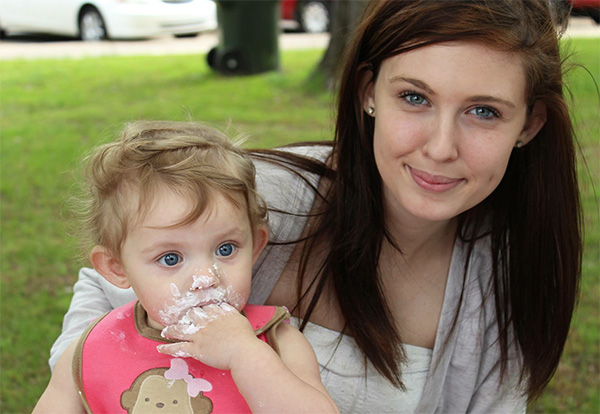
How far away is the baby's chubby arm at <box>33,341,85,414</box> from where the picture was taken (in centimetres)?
179

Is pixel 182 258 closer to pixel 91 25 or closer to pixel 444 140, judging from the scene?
pixel 444 140

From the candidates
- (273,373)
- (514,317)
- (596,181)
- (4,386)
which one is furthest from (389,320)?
(596,181)

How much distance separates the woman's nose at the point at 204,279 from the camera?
1.67 metres

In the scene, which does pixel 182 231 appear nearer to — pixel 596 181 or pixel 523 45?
pixel 523 45

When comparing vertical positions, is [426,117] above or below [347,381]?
above

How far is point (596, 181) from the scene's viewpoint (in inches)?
220

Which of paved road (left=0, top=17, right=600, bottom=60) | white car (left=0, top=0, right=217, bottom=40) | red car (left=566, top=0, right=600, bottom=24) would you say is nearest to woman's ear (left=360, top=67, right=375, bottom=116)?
red car (left=566, top=0, right=600, bottom=24)

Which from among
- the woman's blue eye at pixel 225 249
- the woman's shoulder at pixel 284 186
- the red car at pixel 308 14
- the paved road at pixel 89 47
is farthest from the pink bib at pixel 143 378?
the red car at pixel 308 14

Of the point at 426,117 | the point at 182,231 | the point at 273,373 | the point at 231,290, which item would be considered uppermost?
the point at 426,117

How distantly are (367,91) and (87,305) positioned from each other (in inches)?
40.5

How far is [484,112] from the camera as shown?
201 cm

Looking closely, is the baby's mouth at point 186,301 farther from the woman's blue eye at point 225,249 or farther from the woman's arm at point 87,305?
the woman's arm at point 87,305

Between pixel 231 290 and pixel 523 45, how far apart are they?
3.23 ft

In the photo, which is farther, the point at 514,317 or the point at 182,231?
the point at 514,317
